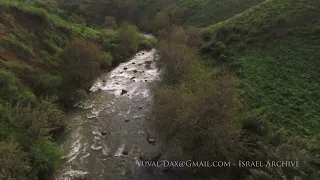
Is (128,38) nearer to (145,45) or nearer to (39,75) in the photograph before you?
(145,45)

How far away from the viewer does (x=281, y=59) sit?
35.0 meters

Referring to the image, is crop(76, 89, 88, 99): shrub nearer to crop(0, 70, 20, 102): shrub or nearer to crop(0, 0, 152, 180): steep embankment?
crop(0, 0, 152, 180): steep embankment

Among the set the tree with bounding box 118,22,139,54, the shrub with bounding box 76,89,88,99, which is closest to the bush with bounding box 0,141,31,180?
the shrub with bounding box 76,89,88,99

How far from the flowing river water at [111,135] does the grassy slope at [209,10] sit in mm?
31877

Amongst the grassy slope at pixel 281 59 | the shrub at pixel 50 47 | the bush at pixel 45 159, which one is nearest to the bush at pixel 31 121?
the bush at pixel 45 159

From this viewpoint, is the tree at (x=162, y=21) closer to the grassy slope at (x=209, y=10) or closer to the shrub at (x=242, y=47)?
the grassy slope at (x=209, y=10)

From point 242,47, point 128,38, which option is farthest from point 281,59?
point 128,38

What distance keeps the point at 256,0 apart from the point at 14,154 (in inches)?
2502

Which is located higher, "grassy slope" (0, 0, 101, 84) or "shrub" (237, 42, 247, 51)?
"grassy slope" (0, 0, 101, 84)

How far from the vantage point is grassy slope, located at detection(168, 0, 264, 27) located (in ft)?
215

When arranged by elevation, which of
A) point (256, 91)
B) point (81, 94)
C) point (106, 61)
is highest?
point (106, 61)

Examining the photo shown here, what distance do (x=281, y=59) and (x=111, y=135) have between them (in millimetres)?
24222

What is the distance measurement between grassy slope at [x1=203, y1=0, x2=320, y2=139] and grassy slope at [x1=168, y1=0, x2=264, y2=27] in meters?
17.1

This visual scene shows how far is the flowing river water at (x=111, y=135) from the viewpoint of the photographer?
23203 mm
